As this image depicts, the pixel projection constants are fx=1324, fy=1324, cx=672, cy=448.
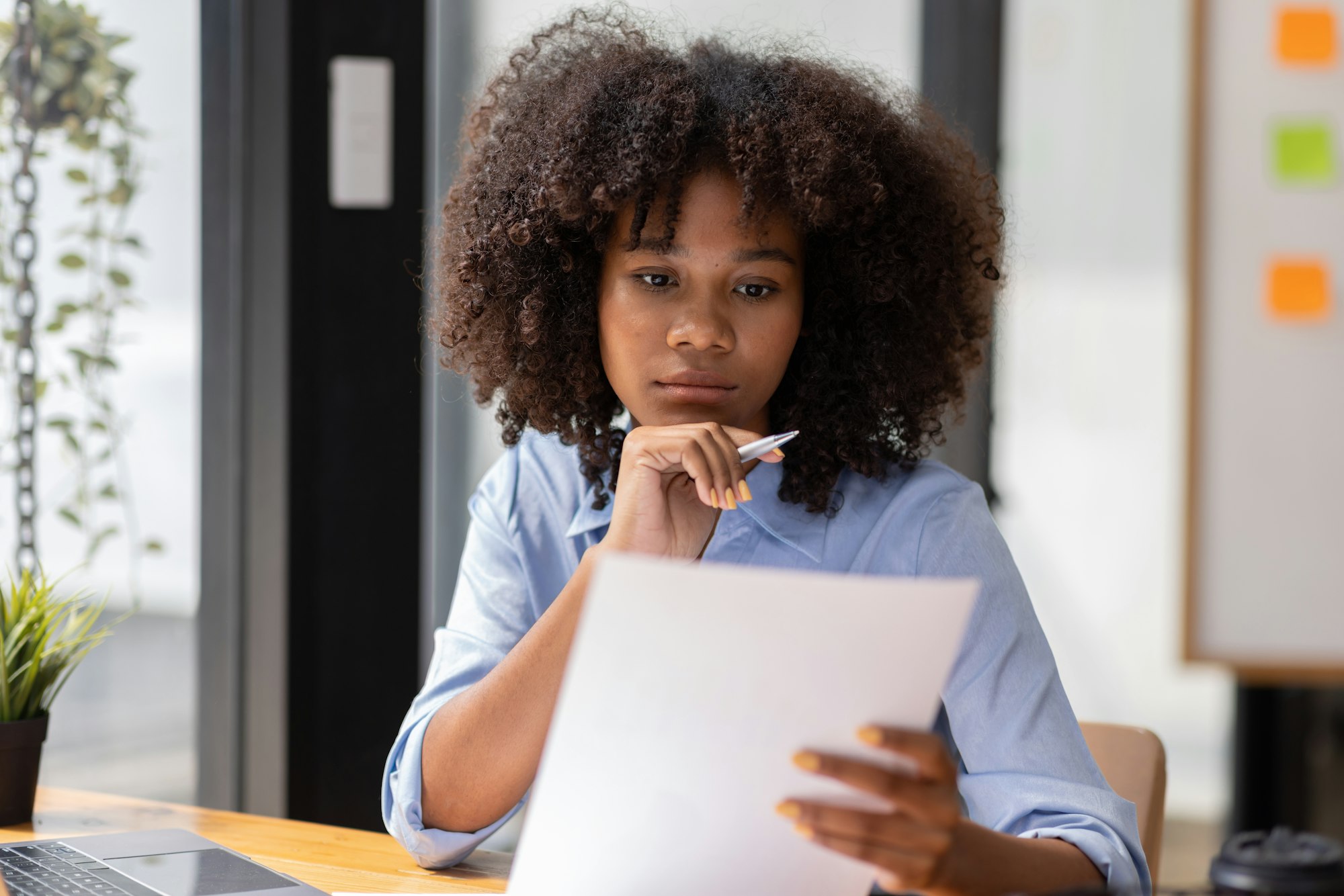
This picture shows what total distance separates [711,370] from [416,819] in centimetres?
48

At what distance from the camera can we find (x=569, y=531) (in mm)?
1362

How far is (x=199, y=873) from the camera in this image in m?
1.02

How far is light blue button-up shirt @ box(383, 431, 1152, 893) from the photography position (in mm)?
1092

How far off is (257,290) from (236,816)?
1.07m

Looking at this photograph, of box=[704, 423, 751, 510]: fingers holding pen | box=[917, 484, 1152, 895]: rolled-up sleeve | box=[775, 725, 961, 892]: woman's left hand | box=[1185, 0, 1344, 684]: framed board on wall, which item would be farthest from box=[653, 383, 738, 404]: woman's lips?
box=[1185, 0, 1344, 684]: framed board on wall

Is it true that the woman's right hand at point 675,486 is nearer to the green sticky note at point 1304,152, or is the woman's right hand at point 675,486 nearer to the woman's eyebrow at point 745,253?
the woman's eyebrow at point 745,253

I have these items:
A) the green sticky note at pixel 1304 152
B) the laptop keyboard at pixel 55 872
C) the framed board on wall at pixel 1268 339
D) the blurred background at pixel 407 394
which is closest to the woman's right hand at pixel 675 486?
the laptop keyboard at pixel 55 872

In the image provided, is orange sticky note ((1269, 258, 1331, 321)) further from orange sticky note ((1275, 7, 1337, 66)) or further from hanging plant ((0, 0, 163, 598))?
hanging plant ((0, 0, 163, 598))

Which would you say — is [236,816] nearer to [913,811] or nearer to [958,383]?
[913,811]

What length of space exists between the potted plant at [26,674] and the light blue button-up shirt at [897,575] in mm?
359

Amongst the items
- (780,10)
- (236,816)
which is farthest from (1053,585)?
(236,816)

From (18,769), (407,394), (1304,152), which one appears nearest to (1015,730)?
(18,769)

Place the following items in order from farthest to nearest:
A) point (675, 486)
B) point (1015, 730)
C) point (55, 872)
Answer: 1. point (675, 486)
2. point (1015, 730)
3. point (55, 872)

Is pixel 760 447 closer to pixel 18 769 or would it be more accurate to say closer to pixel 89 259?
pixel 18 769
